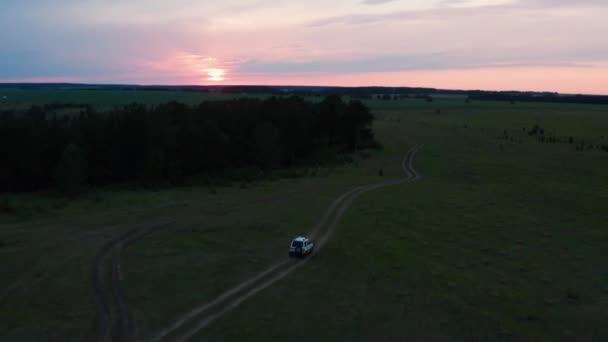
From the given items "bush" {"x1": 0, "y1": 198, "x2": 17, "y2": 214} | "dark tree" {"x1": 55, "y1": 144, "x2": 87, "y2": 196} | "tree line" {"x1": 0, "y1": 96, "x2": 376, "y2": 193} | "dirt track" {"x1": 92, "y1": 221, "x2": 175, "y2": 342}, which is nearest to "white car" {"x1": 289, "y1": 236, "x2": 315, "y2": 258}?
"dirt track" {"x1": 92, "y1": 221, "x2": 175, "y2": 342}

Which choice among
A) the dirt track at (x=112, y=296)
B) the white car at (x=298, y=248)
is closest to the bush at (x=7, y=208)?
the dirt track at (x=112, y=296)

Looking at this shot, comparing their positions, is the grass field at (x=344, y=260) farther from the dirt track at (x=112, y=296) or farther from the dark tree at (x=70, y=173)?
the dark tree at (x=70, y=173)

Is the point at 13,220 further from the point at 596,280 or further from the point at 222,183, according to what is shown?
the point at 596,280

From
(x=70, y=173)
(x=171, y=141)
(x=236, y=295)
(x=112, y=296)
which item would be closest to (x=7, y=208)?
(x=70, y=173)

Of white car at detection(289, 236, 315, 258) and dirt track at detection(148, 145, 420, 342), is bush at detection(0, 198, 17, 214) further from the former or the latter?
white car at detection(289, 236, 315, 258)

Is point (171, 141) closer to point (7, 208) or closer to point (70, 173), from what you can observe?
point (70, 173)

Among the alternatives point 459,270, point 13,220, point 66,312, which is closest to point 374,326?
point 459,270
